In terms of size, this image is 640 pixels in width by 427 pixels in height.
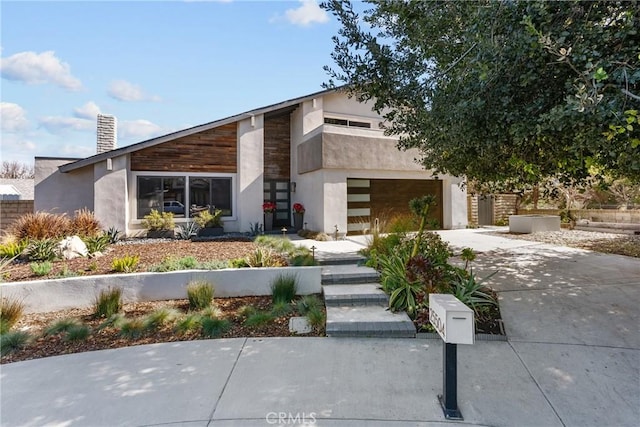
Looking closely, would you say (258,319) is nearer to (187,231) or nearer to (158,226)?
(187,231)

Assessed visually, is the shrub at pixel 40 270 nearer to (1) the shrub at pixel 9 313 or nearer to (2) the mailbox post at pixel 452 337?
(1) the shrub at pixel 9 313

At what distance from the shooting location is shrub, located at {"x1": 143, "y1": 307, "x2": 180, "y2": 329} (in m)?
5.11

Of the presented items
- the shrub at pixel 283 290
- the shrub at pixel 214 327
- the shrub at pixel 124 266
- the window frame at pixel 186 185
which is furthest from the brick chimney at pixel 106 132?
the shrub at pixel 214 327

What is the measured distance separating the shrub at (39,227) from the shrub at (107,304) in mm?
4563

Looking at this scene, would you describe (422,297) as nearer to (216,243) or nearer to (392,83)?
(392,83)

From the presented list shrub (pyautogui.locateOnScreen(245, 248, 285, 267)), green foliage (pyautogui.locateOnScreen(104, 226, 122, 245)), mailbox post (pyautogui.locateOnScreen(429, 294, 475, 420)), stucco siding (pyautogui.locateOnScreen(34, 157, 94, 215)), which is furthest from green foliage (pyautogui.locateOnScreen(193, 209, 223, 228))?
mailbox post (pyautogui.locateOnScreen(429, 294, 475, 420))

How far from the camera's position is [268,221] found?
14.3 m

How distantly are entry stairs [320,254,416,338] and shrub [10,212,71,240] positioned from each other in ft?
24.7

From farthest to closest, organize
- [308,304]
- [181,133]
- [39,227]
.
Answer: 1. [181,133]
2. [39,227]
3. [308,304]

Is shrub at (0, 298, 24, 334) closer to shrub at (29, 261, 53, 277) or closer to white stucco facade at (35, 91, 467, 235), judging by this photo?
shrub at (29, 261, 53, 277)

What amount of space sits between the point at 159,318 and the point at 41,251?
4.87 m

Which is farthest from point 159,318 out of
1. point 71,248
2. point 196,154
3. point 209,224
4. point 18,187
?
point 18,187

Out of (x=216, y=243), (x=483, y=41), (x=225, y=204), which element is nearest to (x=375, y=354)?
(x=483, y=41)

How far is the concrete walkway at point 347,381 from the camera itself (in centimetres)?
300
